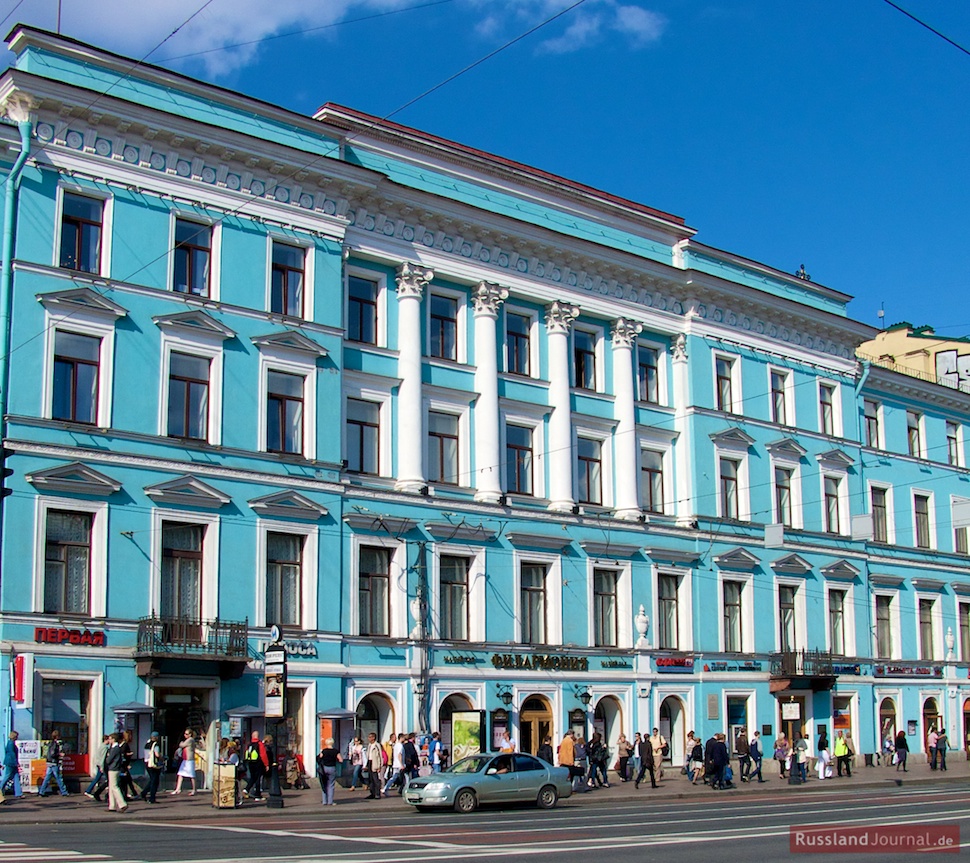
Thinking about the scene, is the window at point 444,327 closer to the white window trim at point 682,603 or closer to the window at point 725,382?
the white window trim at point 682,603

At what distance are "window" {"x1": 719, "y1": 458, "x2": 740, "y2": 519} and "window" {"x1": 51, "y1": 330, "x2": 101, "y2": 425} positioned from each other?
23.3m

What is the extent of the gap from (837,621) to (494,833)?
32.0 m

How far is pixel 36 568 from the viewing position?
30547 mm

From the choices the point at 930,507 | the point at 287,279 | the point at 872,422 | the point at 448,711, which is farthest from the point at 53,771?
the point at 930,507

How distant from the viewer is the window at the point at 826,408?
5178 cm

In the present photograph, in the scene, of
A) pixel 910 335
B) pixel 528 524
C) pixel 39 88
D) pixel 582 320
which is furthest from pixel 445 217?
pixel 910 335

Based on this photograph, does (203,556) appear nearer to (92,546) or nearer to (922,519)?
(92,546)

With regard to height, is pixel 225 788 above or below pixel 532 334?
below

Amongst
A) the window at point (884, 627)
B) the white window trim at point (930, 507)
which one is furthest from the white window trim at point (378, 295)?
the white window trim at point (930, 507)

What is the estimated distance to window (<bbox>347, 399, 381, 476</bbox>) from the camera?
37.8 meters

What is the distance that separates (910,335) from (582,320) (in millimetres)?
27928

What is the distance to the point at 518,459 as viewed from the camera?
136 feet

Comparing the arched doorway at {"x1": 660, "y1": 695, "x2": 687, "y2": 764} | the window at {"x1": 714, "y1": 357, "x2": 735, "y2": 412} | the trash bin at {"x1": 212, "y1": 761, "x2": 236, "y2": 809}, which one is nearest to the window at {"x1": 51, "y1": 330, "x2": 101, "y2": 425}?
the trash bin at {"x1": 212, "y1": 761, "x2": 236, "y2": 809}

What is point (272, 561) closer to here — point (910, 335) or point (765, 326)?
point (765, 326)
